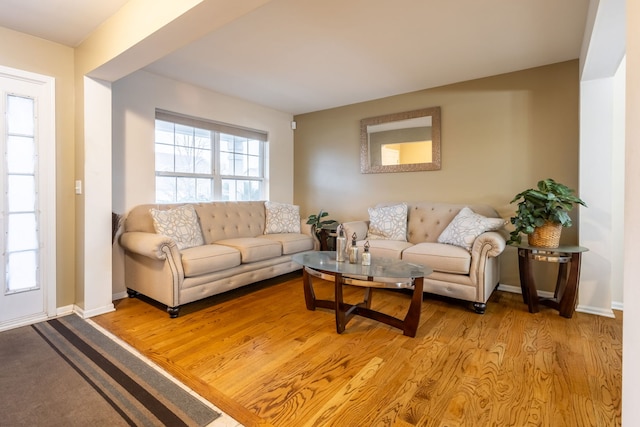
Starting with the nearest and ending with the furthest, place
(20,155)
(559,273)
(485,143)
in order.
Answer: (20,155), (559,273), (485,143)

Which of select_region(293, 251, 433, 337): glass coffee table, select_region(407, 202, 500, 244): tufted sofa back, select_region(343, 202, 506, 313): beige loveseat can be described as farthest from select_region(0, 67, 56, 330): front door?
select_region(407, 202, 500, 244): tufted sofa back

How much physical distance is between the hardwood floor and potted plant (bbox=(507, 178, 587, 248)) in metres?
0.71

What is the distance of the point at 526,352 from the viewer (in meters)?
2.09

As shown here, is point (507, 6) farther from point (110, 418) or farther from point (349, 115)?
point (110, 418)

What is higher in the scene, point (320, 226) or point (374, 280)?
point (320, 226)

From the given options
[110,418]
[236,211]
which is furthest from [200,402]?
[236,211]

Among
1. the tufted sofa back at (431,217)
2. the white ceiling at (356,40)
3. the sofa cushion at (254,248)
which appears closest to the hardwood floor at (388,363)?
the sofa cushion at (254,248)

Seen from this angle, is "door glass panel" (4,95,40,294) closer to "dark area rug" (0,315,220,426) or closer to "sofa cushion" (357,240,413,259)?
"dark area rug" (0,315,220,426)

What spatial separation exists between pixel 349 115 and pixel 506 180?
7.53ft

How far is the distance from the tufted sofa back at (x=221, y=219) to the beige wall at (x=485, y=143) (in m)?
1.32

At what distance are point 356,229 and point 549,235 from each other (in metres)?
1.89

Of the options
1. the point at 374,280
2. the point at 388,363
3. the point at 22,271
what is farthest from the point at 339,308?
the point at 22,271

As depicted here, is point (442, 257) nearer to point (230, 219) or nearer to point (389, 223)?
point (389, 223)

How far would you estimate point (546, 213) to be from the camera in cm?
271
